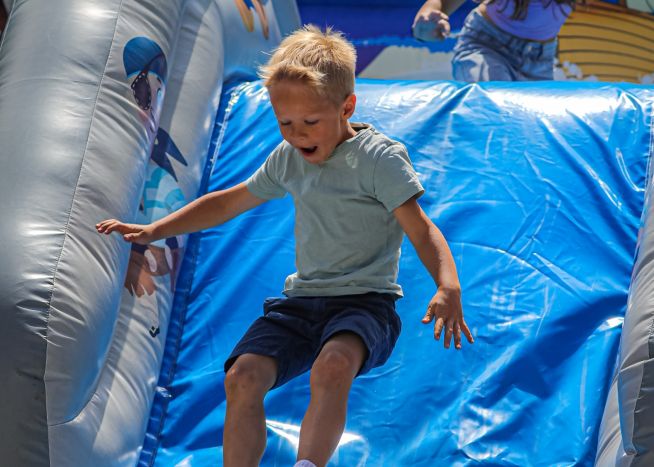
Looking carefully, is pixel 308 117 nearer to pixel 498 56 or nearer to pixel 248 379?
pixel 248 379

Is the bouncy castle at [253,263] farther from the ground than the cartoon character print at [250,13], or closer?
closer

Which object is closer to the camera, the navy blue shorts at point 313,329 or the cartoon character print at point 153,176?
the navy blue shorts at point 313,329

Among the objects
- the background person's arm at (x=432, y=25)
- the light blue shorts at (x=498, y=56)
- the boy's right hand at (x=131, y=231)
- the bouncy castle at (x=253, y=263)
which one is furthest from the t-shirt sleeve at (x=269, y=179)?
the light blue shorts at (x=498, y=56)

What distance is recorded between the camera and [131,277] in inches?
77.6

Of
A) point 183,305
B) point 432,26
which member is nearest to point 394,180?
point 183,305

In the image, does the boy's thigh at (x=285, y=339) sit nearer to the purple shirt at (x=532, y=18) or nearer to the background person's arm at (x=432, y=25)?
the background person's arm at (x=432, y=25)

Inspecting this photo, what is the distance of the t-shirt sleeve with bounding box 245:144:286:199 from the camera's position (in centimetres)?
172

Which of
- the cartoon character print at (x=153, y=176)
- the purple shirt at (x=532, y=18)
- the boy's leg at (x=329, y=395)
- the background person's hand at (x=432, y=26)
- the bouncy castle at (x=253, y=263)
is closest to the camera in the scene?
the boy's leg at (x=329, y=395)

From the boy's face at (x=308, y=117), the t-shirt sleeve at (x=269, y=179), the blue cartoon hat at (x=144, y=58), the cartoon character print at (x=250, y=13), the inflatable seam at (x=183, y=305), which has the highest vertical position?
the cartoon character print at (x=250, y=13)

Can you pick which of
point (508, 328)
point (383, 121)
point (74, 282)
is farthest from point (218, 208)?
point (383, 121)

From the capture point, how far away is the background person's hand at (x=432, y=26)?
2762 mm

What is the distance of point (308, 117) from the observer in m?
1.53

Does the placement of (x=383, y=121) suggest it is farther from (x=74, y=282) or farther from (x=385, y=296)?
(x=74, y=282)

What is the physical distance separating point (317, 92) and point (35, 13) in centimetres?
89
